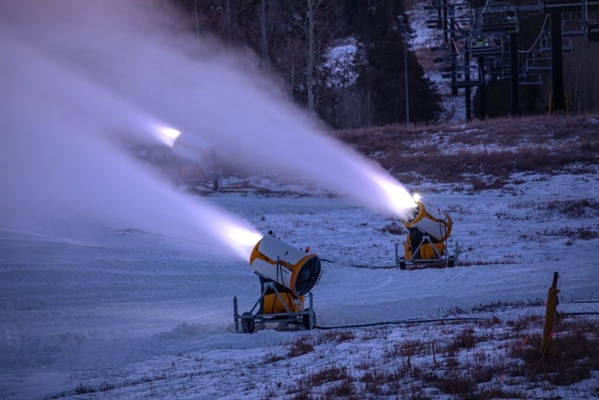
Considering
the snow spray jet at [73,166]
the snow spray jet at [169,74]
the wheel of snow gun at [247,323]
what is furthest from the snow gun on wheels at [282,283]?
the snow spray jet at [169,74]

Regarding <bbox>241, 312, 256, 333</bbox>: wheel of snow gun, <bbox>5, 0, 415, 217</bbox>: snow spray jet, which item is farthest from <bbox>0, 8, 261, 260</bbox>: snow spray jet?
<bbox>241, 312, 256, 333</bbox>: wheel of snow gun

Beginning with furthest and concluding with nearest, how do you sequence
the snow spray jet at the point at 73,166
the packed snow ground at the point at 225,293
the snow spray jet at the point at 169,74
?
the snow spray jet at the point at 169,74
the snow spray jet at the point at 73,166
the packed snow ground at the point at 225,293

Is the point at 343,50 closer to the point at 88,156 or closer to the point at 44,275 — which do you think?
the point at 88,156

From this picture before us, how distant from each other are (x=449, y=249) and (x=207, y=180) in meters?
15.2

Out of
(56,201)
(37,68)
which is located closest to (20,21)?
(37,68)

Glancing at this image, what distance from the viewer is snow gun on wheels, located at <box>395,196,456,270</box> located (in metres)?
21.3

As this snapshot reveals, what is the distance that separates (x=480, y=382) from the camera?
9.07 meters

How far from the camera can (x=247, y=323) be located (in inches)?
603

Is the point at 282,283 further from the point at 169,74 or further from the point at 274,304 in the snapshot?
the point at 169,74

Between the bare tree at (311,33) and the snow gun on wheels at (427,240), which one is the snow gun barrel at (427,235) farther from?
the bare tree at (311,33)

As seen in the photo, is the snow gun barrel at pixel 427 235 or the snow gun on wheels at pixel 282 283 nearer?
the snow gun on wheels at pixel 282 283

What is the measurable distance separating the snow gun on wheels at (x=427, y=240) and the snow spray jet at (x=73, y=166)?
450cm

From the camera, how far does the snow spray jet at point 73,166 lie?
29953 millimetres

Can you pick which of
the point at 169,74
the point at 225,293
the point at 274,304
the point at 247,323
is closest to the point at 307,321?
the point at 274,304
